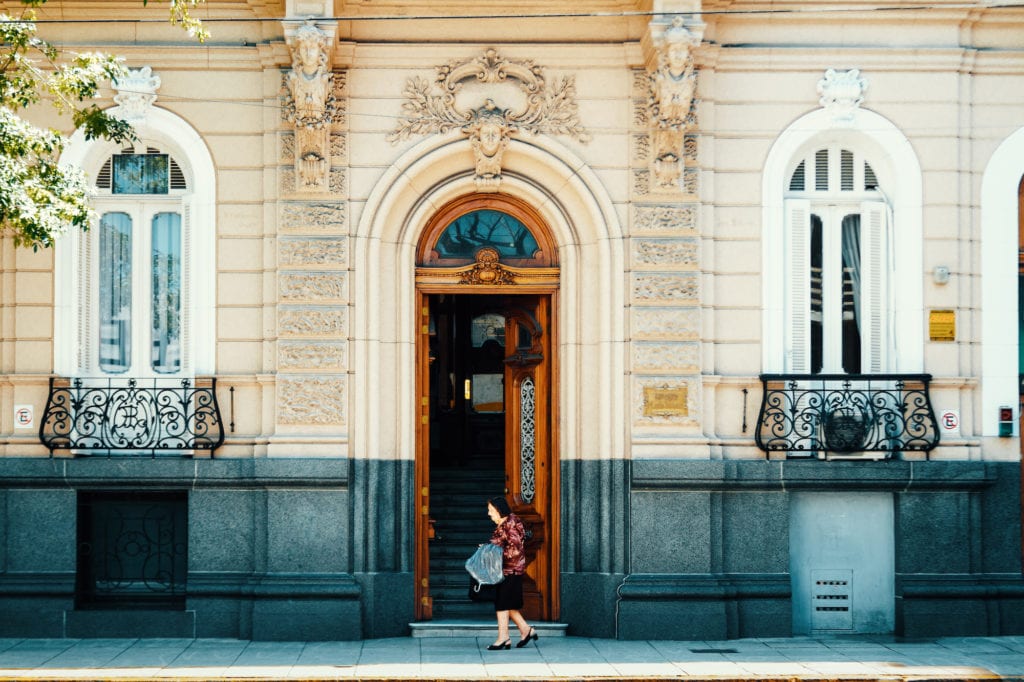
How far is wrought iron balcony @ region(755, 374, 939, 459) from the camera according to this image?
14.6 metres

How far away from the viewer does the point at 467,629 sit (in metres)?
14.7

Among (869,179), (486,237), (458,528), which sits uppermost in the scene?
(869,179)

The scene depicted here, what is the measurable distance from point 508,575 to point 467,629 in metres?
1.26

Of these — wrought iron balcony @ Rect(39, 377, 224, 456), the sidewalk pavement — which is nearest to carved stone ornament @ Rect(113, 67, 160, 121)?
→ wrought iron balcony @ Rect(39, 377, 224, 456)

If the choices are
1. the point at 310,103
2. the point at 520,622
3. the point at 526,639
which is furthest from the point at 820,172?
the point at 526,639

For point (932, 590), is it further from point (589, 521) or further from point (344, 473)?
point (344, 473)

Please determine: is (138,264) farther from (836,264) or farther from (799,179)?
(836,264)

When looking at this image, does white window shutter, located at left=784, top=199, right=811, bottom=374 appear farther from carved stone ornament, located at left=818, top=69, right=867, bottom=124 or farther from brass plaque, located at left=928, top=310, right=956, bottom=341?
brass plaque, located at left=928, top=310, right=956, bottom=341

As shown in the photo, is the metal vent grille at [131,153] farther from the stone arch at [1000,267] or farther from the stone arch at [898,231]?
the stone arch at [1000,267]

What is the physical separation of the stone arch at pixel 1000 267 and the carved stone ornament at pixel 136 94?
9.54m

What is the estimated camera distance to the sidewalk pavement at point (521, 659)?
12.5m

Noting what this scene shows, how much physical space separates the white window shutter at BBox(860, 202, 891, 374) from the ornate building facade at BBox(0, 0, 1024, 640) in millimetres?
52

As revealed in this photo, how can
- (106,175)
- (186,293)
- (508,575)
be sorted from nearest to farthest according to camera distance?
(508,575) < (186,293) < (106,175)

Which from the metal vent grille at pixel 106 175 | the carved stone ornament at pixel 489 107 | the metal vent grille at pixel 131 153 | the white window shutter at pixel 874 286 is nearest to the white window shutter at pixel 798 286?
the white window shutter at pixel 874 286
